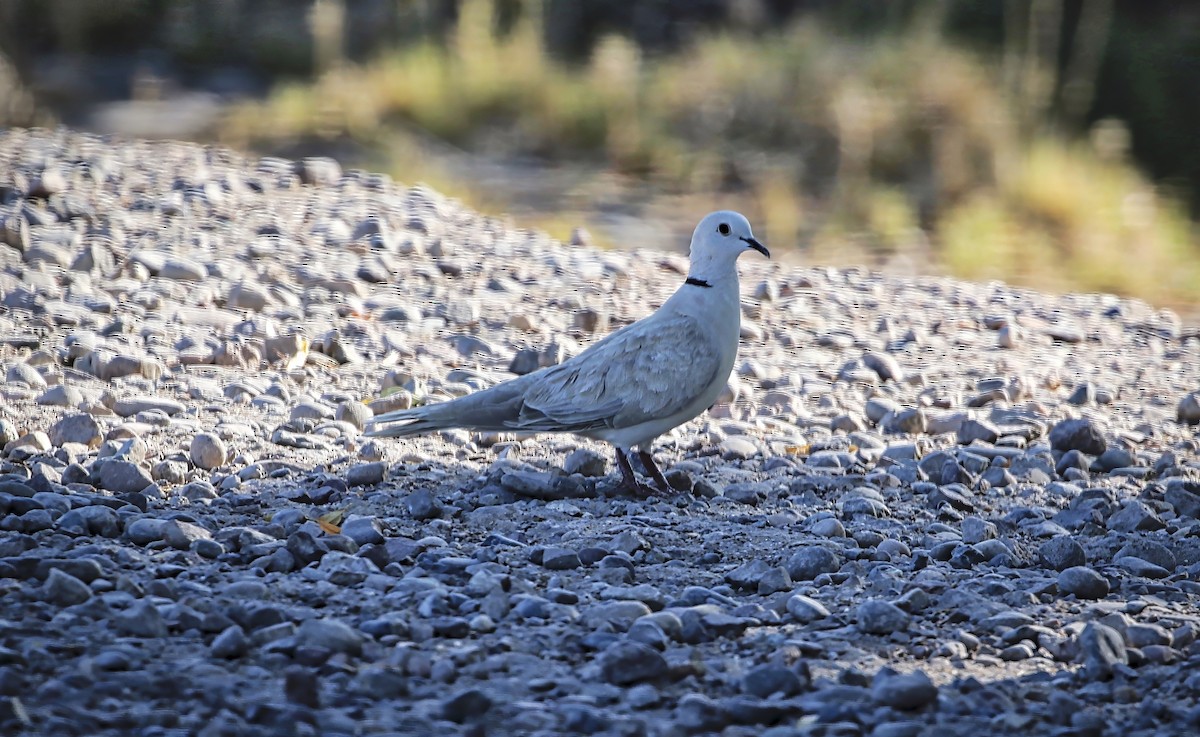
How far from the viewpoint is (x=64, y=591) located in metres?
2.99

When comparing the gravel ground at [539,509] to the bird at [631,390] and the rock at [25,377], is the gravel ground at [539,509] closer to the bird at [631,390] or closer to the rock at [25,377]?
the rock at [25,377]

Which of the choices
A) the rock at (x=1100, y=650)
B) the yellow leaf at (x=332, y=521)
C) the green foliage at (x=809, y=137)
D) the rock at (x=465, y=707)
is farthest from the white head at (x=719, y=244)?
the green foliage at (x=809, y=137)

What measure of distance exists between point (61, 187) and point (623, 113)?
621 centimetres

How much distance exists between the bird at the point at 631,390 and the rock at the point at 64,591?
134 cm

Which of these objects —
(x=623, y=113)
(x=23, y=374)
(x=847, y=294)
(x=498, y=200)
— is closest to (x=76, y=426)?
(x=23, y=374)

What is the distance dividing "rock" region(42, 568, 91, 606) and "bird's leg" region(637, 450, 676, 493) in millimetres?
1846

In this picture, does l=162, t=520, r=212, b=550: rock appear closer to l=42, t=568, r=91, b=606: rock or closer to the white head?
l=42, t=568, r=91, b=606: rock

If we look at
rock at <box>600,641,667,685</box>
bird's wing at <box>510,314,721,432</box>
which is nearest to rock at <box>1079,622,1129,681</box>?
rock at <box>600,641,667,685</box>

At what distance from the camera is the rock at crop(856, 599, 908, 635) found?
3225mm

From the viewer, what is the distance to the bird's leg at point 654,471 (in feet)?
14.1

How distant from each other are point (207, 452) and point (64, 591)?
132 centimetres

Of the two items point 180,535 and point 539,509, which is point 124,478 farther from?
point 539,509

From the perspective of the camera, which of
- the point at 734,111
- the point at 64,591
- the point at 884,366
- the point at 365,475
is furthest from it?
the point at 734,111

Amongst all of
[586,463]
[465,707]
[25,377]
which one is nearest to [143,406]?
[25,377]
